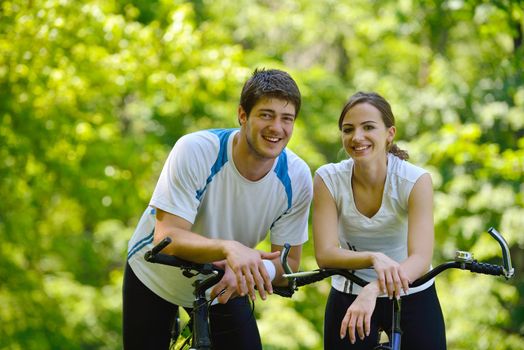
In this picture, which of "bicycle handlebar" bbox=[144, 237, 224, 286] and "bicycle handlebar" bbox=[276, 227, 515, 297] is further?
"bicycle handlebar" bbox=[144, 237, 224, 286]

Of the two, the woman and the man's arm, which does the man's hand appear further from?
the woman

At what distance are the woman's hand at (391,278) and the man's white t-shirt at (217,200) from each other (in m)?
0.64

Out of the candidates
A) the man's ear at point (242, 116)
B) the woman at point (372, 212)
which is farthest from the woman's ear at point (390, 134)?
the man's ear at point (242, 116)

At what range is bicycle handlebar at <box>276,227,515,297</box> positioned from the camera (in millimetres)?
2746

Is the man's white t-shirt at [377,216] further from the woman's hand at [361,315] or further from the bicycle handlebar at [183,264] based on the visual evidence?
the bicycle handlebar at [183,264]

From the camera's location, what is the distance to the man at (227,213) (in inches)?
124

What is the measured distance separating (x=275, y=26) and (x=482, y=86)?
445 centimetres

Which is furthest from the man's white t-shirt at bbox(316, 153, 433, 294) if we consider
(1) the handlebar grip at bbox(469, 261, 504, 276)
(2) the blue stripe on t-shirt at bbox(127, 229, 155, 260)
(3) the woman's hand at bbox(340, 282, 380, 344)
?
(2) the blue stripe on t-shirt at bbox(127, 229, 155, 260)

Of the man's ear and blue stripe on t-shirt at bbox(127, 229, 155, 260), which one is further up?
the man's ear

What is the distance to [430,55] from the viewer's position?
1335 centimetres

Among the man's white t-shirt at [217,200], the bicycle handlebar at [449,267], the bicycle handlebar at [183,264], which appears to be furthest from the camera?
the man's white t-shirt at [217,200]

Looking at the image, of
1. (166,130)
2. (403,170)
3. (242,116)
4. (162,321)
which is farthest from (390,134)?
(166,130)

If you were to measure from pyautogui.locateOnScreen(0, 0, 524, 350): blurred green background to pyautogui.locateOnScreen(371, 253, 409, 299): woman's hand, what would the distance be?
3.10m

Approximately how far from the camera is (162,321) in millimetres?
3699
